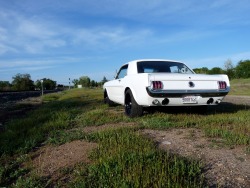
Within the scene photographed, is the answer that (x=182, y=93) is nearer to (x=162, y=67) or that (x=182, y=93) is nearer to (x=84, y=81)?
(x=162, y=67)

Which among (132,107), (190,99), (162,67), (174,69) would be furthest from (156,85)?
(174,69)

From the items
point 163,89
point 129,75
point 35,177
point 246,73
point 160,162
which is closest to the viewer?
point 160,162

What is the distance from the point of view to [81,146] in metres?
4.31

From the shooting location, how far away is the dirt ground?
2951 mm

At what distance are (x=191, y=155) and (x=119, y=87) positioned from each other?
437 centimetres

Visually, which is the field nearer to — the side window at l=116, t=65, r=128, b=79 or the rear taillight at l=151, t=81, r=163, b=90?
the rear taillight at l=151, t=81, r=163, b=90

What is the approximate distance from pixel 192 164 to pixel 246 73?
216 feet

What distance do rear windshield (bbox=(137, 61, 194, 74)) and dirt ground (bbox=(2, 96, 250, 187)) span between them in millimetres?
2464

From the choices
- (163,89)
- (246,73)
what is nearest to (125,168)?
(163,89)

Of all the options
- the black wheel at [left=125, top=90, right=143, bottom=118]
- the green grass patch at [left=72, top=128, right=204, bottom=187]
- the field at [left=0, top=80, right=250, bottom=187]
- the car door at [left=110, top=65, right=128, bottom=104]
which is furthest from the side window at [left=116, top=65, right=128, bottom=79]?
the green grass patch at [left=72, top=128, right=204, bottom=187]

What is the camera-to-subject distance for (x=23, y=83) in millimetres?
93375

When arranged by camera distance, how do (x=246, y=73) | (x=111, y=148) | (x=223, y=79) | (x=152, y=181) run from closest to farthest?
(x=152, y=181)
(x=111, y=148)
(x=223, y=79)
(x=246, y=73)

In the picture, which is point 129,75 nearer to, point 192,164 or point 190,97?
point 190,97

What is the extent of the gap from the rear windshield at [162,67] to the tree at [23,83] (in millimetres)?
89531
